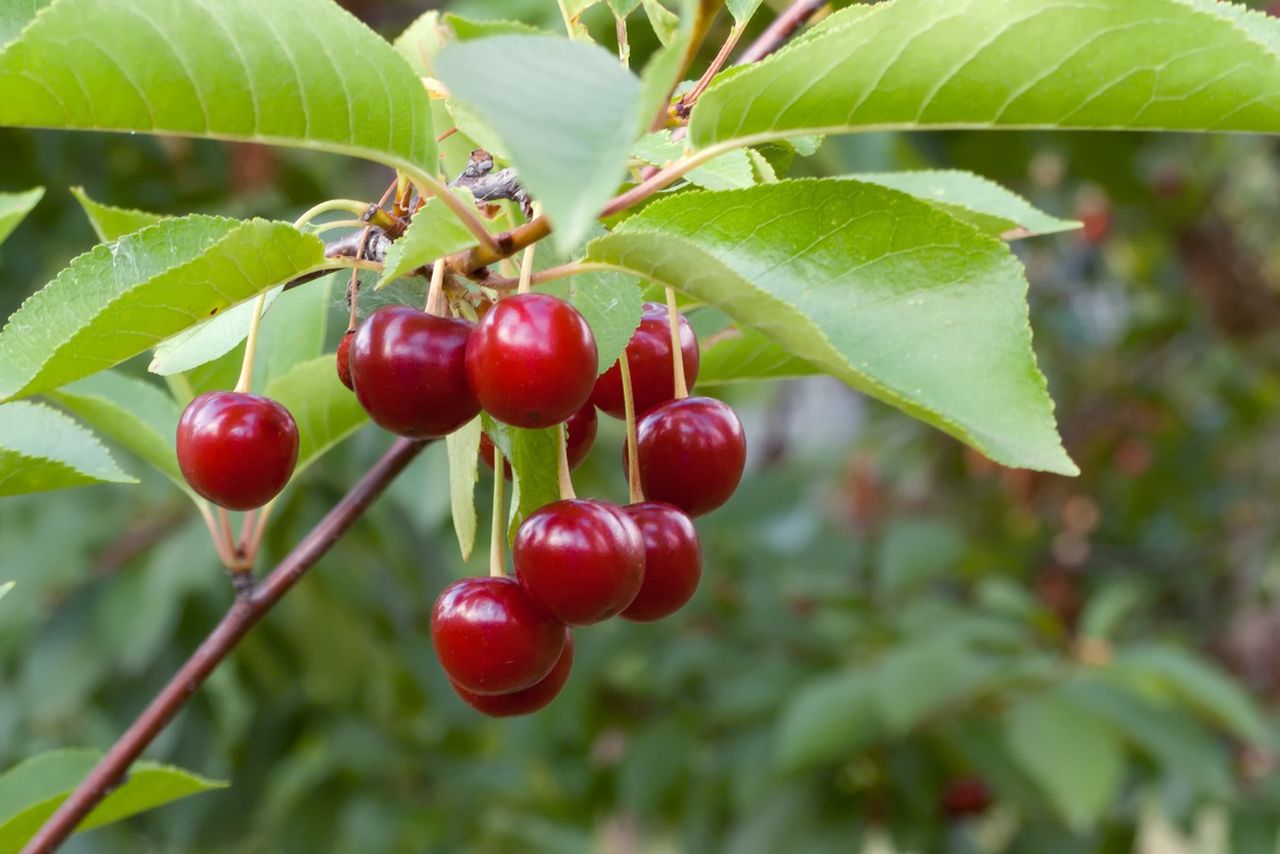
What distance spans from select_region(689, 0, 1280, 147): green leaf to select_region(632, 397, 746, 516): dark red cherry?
7.4 inches

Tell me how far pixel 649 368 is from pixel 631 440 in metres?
0.06

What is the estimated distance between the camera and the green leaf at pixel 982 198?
3.04 ft

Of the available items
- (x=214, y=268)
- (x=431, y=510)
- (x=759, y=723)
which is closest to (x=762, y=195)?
(x=214, y=268)

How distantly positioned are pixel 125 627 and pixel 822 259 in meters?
1.95

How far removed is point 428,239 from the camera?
2.03 ft

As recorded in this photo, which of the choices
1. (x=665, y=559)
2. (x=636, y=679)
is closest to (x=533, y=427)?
(x=665, y=559)

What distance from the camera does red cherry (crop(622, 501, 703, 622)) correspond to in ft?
2.53

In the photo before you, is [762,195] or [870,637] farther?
[870,637]

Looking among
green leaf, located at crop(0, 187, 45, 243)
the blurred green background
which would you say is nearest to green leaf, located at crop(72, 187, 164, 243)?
green leaf, located at crop(0, 187, 45, 243)

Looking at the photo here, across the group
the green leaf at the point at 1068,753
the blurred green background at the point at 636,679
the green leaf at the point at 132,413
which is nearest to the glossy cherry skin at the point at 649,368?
the green leaf at the point at 132,413

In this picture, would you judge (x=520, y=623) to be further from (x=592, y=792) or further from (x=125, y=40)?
(x=592, y=792)

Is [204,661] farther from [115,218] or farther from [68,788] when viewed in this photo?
[115,218]

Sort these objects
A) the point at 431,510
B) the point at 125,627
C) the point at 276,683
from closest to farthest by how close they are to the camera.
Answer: the point at 431,510, the point at 125,627, the point at 276,683

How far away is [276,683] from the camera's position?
2475 mm
